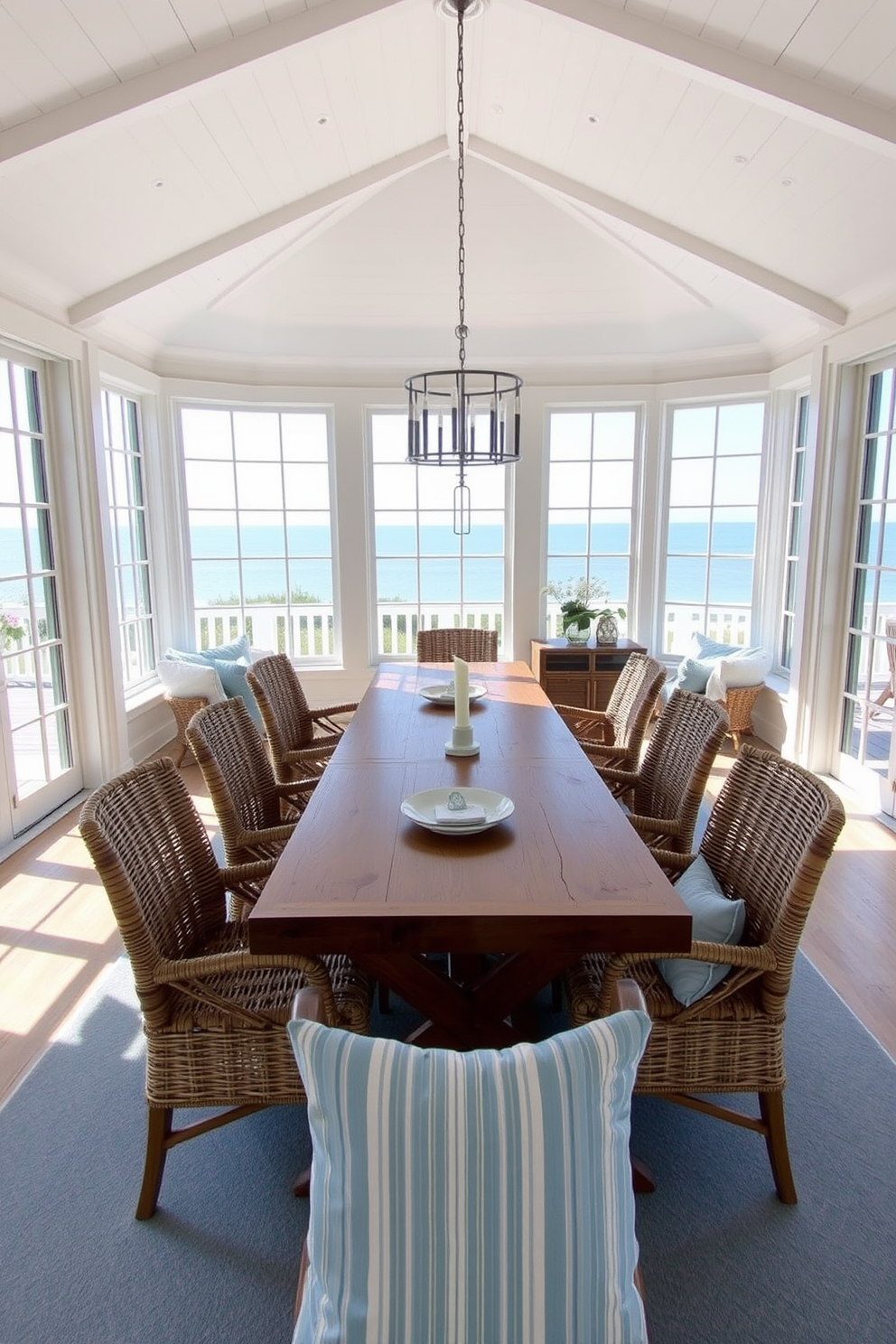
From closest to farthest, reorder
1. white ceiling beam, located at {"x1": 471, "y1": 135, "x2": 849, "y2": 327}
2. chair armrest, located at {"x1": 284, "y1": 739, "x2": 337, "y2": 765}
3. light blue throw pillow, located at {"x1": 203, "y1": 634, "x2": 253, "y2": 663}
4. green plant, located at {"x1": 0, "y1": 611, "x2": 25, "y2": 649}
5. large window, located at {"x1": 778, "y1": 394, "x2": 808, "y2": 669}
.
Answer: chair armrest, located at {"x1": 284, "y1": 739, "x2": 337, "y2": 765} < green plant, located at {"x1": 0, "y1": 611, "x2": 25, "y2": 649} < white ceiling beam, located at {"x1": 471, "y1": 135, "x2": 849, "y2": 327} < large window, located at {"x1": 778, "y1": 394, "x2": 808, "y2": 669} < light blue throw pillow, located at {"x1": 203, "y1": 634, "x2": 253, "y2": 663}

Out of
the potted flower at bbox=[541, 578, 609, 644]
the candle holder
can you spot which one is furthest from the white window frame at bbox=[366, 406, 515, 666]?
the candle holder

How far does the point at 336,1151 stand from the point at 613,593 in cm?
529

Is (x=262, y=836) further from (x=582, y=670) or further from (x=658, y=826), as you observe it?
(x=582, y=670)

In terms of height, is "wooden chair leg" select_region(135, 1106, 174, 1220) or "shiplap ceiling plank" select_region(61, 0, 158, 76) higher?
"shiplap ceiling plank" select_region(61, 0, 158, 76)

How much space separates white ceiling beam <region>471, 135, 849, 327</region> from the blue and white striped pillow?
13.8 ft

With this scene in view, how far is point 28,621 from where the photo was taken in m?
3.75

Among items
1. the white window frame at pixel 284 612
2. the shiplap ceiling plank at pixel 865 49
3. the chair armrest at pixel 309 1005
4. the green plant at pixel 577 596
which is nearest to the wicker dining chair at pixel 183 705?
the white window frame at pixel 284 612

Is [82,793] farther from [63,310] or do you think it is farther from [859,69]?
[859,69]

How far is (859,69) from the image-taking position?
8.39 ft

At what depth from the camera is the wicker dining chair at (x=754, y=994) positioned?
158 cm

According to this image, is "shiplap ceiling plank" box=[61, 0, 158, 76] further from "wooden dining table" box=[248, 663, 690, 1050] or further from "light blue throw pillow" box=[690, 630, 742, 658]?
"light blue throw pillow" box=[690, 630, 742, 658]

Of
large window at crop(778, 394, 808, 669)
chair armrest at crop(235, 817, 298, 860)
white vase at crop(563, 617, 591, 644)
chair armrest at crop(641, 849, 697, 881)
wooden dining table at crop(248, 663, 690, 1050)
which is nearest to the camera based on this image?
wooden dining table at crop(248, 663, 690, 1050)

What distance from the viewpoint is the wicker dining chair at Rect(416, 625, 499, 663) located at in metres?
4.51

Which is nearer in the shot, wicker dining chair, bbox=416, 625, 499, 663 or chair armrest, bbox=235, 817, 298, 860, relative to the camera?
chair armrest, bbox=235, 817, 298, 860
